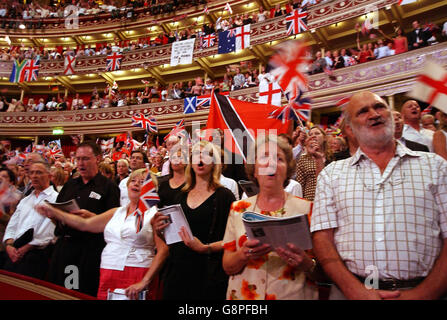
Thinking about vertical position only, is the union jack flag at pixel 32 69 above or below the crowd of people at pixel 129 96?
above

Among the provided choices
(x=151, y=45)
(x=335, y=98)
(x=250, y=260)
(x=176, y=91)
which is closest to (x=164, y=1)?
(x=151, y=45)

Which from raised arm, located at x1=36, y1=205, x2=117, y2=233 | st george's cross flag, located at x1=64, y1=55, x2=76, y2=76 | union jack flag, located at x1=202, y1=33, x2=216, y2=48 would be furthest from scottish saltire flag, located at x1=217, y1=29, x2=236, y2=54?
raised arm, located at x1=36, y1=205, x2=117, y2=233

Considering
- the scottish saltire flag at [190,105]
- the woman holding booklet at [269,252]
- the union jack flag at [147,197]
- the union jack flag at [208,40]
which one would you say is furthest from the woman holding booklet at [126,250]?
the union jack flag at [208,40]

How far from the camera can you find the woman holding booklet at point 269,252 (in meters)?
1.53

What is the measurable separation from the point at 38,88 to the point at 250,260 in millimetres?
21966

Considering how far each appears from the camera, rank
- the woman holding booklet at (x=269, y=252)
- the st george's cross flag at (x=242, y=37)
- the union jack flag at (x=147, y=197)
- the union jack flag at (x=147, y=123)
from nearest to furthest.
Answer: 1. the woman holding booklet at (x=269, y=252)
2. the union jack flag at (x=147, y=197)
3. the union jack flag at (x=147, y=123)
4. the st george's cross flag at (x=242, y=37)

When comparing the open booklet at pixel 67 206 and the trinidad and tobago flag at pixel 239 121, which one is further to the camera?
the trinidad and tobago flag at pixel 239 121

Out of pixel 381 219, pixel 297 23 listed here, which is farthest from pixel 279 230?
pixel 297 23

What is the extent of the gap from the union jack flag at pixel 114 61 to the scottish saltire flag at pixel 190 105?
5511 millimetres

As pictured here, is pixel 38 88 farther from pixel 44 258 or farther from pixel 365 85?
pixel 44 258

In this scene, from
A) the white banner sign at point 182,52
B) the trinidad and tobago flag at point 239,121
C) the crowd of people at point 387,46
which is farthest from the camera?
the white banner sign at point 182,52

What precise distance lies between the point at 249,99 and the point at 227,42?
268 cm

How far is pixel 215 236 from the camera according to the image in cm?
212

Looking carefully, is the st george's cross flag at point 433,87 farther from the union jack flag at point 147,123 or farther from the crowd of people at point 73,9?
the crowd of people at point 73,9
